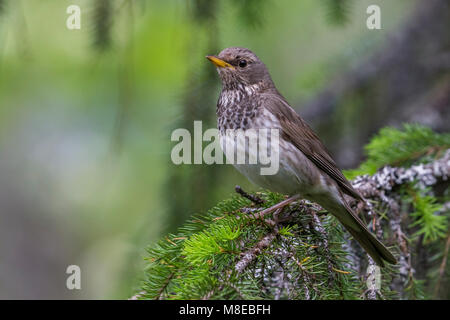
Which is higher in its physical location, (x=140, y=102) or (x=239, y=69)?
(x=140, y=102)

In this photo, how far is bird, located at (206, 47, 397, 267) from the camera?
8.96 ft

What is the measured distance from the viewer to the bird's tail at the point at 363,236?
95.9 inches

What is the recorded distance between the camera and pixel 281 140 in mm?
2951

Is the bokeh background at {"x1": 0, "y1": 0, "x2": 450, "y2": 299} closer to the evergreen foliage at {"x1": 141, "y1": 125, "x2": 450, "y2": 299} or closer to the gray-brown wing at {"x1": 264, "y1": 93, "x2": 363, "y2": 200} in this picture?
the gray-brown wing at {"x1": 264, "y1": 93, "x2": 363, "y2": 200}

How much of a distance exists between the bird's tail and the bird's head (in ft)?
3.59

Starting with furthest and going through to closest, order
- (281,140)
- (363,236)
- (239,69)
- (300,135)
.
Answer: (239,69), (300,135), (281,140), (363,236)

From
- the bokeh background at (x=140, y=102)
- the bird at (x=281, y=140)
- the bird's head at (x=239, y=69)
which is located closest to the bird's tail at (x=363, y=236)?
the bird at (x=281, y=140)

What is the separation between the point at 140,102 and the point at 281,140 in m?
2.55

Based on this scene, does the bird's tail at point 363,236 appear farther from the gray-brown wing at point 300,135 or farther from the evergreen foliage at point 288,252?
the gray-brown wing at point 300,135

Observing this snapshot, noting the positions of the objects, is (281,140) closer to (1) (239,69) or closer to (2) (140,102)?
(1) (239,69)

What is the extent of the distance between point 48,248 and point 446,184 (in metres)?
5.02

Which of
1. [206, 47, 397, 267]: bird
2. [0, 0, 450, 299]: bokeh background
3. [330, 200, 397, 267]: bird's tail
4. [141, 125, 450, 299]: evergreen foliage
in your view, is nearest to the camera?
[141, 125, 450, 299]: evergreen foliage

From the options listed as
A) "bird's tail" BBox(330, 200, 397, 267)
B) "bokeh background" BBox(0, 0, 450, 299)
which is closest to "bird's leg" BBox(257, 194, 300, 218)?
"bird's tail" BBox(330, 200, 397, 267)

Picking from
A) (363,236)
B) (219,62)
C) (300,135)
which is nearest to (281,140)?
(300,135)
